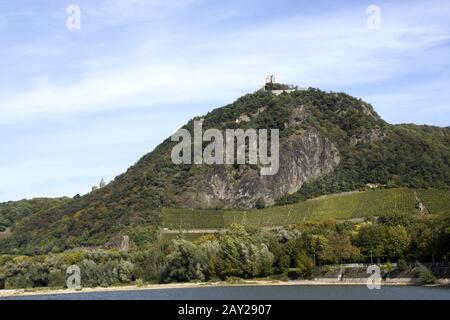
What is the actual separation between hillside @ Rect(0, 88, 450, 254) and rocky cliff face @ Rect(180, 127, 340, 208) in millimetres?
246

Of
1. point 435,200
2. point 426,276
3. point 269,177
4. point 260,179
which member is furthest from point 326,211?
point 269,177

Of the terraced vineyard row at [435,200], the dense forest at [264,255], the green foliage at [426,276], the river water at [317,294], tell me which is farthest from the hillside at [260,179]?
the green foliage at [426,276]

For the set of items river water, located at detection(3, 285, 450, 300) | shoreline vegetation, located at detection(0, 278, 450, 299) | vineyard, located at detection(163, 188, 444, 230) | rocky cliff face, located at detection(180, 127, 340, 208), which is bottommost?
shoreline vegetation, located at detection(0, 278, 450, 299)

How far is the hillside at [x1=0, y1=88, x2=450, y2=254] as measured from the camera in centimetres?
15262

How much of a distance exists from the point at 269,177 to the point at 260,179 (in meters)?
3.58

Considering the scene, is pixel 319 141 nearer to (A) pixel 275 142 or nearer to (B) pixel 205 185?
(A) pixel 275 142

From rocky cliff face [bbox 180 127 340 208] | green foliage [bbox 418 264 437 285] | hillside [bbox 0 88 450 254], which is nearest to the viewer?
green foliage [bbox 418 264 437 285]

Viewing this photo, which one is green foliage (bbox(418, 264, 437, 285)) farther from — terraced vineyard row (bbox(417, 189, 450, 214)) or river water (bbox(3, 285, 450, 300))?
terraced vineyard row (bbox(417, 189, 450, 214))

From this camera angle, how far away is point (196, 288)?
82.1 m

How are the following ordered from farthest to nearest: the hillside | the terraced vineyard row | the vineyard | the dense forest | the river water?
the hillside, the vineyard, the terraced vineyard row, the dense forest, the river water

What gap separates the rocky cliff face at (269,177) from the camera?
562 feet

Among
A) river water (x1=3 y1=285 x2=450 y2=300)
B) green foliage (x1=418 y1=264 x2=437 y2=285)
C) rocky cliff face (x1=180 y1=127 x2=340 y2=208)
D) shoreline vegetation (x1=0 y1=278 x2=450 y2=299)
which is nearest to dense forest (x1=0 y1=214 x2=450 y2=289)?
shoreline vegetation (x1=0 y1=278 x2=450 y2=299)

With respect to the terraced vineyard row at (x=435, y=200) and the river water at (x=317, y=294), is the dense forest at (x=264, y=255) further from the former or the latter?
the terraced vineyard row at (x=435, y=200)
